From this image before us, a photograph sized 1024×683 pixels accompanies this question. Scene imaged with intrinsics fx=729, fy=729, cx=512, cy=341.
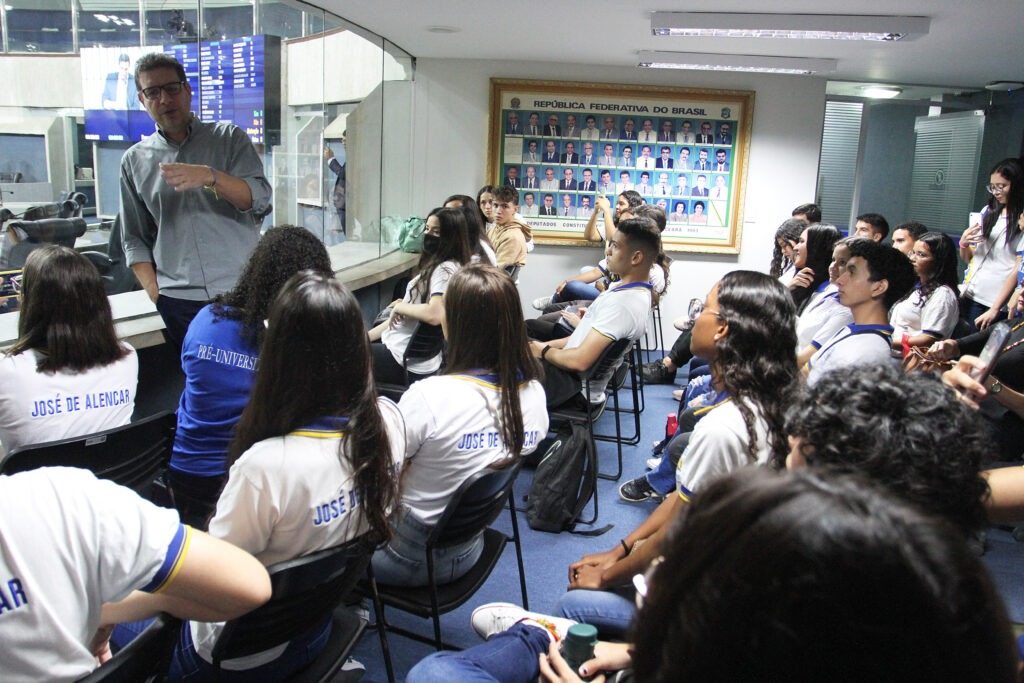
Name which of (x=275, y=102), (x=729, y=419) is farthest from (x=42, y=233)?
(x=729, y=419)

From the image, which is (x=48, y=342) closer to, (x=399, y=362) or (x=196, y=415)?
(x=196, y=415)

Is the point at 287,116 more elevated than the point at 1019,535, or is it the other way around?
the point at 287,116

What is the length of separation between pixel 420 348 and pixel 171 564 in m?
2.78

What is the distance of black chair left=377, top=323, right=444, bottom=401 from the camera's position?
3719 millimetres

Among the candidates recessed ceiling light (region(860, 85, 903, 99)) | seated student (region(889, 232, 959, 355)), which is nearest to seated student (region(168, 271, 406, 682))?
seated student (region(889, 232, 959, 355))

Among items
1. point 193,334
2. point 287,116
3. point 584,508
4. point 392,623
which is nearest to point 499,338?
point 193,334

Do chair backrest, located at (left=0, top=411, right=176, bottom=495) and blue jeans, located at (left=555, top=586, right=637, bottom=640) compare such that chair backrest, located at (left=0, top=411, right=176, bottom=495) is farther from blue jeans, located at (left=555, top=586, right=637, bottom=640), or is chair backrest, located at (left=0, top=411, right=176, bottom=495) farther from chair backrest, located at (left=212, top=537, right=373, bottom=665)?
blue jeans, located at (left=555, top=586, right=637, bottom=640)

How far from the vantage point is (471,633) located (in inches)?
97.2

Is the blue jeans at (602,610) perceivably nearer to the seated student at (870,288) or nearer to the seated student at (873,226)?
the seated student at (870,288)

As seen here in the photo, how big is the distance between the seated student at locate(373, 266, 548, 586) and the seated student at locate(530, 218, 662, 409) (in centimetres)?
111

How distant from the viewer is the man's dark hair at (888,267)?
2.85 m

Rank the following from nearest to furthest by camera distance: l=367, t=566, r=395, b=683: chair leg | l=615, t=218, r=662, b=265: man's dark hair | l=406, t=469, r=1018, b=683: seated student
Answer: l=406, t=469, r=1018, b=683: seated student → l=367, t=566, r=395, b=683: chair leg → l=615, t=218, r=662, b=265: man's dark hair

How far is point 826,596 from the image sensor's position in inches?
18.2

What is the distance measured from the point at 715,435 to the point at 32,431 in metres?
1.85
